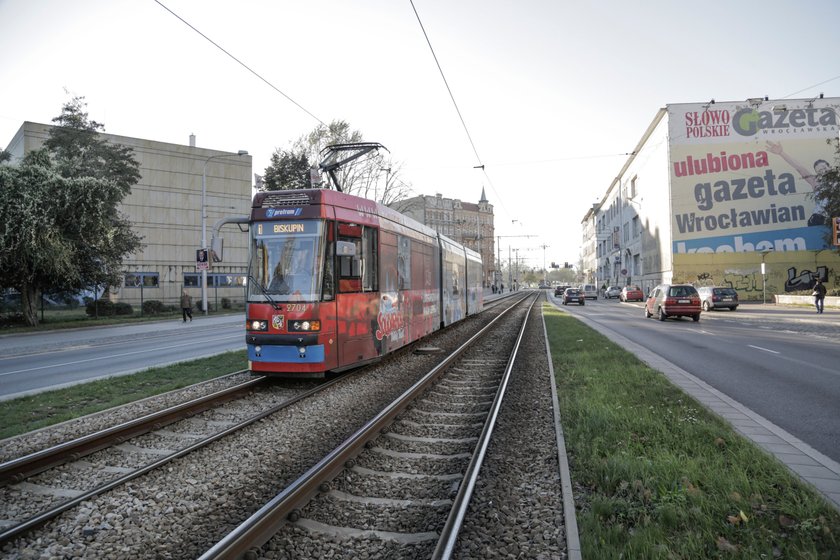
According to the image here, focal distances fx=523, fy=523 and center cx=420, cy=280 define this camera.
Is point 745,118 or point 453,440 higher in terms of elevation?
point 745,118

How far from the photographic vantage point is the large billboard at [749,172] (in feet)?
144

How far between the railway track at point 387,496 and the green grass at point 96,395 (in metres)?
4.39

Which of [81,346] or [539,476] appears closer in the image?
[539,476]

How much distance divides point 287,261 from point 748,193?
4795cm

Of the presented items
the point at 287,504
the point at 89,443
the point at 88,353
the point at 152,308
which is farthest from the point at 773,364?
the point at 152,308

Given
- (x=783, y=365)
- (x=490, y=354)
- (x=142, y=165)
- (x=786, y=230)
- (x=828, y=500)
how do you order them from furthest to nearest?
(x=142, y=165), (x=786, y=230), (x=490, y=354), (x=783, y=365), (x=828, y=500)

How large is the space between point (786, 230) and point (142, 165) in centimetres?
5994

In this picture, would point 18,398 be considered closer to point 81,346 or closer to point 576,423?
point 576,423

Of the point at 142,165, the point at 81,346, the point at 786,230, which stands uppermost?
the point at 142,165

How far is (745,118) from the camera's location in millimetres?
45562

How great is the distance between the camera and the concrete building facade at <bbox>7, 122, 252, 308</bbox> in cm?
5112

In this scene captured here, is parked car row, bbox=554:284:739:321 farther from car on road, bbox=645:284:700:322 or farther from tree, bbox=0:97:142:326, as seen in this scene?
tree, bbox=0:97:142:326

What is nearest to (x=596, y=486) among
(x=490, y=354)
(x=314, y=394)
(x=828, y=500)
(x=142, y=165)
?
(x=828, y=500)

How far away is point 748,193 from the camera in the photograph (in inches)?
1770
